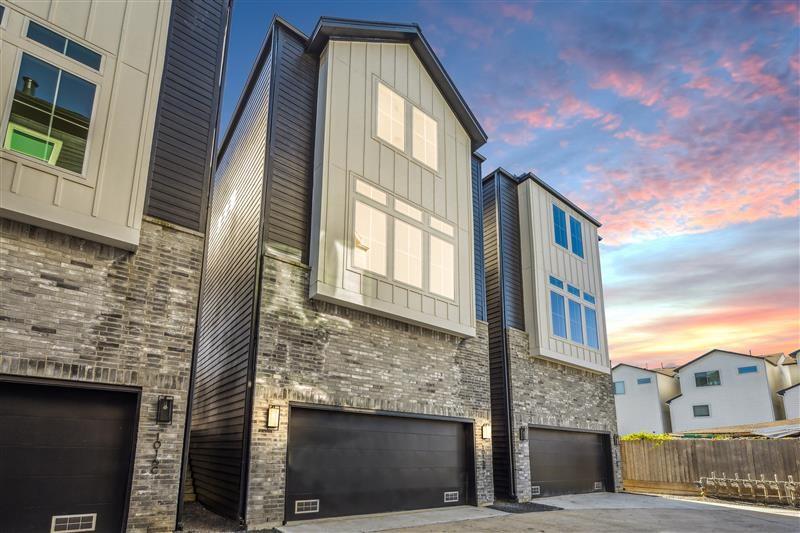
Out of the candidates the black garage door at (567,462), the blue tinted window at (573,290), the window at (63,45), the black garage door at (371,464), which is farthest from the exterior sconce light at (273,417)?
the blue tinted window at (573,290)

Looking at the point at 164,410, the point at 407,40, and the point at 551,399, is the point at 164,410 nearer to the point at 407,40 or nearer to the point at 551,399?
the point at 407,40

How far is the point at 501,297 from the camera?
580 inches

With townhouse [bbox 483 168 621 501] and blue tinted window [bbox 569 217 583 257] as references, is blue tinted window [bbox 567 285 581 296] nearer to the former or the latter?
townhouse [bbox 483 168 621 501]

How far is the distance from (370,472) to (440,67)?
9788mm

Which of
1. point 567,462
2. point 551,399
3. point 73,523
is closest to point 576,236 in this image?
point 551,399

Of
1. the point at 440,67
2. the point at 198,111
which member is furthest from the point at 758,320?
the point at 198,111

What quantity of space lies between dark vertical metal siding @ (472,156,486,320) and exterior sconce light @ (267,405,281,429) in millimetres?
6305

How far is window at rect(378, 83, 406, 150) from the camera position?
11430 mm

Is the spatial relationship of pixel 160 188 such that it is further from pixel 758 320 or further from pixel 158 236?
pixel 758 320

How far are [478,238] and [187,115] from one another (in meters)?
8.15

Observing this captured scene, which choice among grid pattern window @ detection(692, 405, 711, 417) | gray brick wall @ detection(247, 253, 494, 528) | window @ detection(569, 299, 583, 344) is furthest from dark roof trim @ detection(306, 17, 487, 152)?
grid pattern window @ detection(692, 405, 711, 417)

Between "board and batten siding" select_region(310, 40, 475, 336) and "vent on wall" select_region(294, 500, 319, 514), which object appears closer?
"vent on wall" select_region(294, 500, 319, 514)

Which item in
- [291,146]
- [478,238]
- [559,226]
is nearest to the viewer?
[291,146]

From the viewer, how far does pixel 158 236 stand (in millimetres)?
7641
